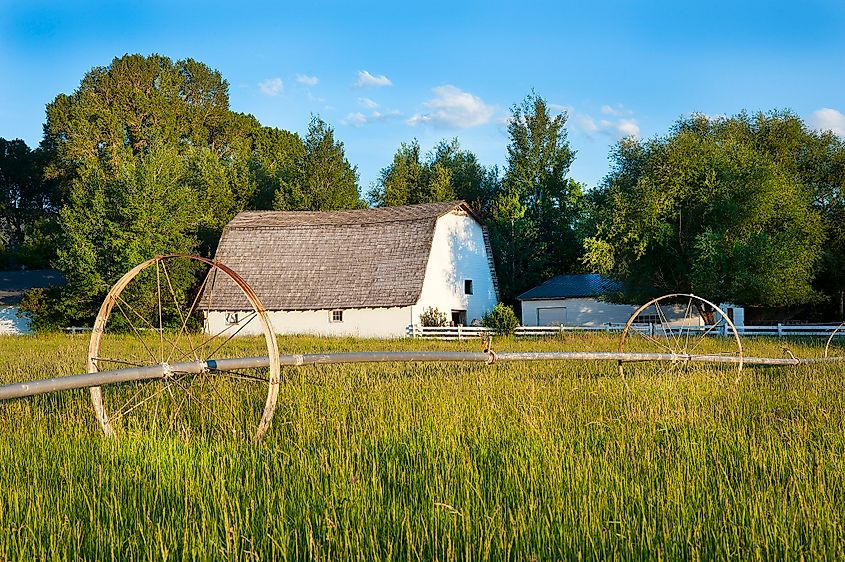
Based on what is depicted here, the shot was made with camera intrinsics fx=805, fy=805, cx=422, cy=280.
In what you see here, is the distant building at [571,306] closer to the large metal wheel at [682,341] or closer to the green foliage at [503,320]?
the large metal wheel at [682,341]

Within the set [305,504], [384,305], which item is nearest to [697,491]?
[305,504]

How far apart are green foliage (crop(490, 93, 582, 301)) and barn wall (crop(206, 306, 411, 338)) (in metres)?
11.2

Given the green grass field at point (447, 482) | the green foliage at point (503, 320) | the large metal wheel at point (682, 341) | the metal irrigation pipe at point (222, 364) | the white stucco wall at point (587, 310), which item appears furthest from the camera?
the white stucco wall at point (587, 310)

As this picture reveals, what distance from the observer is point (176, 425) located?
8.52m

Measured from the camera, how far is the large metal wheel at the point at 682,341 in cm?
1316

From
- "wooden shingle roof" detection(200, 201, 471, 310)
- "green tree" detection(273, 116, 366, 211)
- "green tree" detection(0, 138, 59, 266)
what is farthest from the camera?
"green tree" detection(0, 138, 59, 266)

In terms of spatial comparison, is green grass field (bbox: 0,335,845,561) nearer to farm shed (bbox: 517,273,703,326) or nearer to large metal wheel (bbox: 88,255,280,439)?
large metal wheel (bbox: 88,255,280,439)

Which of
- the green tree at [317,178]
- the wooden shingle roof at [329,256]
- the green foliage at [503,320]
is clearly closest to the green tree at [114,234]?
the wooden shingle roof at [329,256]

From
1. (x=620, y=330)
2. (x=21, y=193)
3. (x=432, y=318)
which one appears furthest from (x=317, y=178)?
(x=21, y=193)

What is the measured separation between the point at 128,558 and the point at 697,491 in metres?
3.66

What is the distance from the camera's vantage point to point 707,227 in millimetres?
33125

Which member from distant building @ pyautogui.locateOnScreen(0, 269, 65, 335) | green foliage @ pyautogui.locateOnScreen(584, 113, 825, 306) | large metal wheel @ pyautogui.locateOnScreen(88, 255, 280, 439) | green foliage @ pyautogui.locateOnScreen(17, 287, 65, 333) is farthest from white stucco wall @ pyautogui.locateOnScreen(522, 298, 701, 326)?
large metal wheel @ pyautogui.locateOnScreen(88, 255, 280, 439)

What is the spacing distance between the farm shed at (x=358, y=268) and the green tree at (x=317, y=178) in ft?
22.1

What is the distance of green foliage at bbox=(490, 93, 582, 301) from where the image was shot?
48156mm
